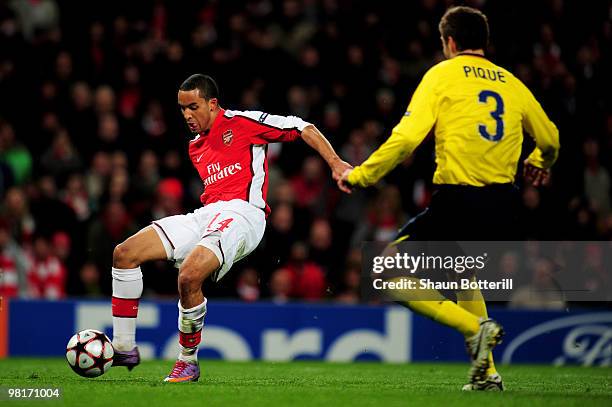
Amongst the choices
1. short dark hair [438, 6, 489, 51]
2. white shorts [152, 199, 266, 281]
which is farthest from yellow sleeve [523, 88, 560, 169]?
white shorts [152, 199, 266, 281]

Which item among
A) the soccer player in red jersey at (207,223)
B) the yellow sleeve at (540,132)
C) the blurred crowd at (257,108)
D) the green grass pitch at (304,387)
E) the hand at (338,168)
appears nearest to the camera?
the green grass pitch at (304,387)

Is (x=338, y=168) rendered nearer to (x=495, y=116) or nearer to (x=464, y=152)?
(x=464, y=152)

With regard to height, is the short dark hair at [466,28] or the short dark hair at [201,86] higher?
the short dark hair at [466,28]

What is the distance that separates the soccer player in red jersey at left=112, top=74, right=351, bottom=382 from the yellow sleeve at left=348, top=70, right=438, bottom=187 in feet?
1.43

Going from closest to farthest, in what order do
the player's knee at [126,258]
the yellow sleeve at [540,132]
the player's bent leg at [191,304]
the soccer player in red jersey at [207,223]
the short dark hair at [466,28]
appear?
the short dark hair at [466,28], the yellow sleeve at [540,132], the player's bent leg at [191,304], the soccer player in red jersey at [207,223], the player's knee at [126,258]

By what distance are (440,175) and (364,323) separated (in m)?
4.87

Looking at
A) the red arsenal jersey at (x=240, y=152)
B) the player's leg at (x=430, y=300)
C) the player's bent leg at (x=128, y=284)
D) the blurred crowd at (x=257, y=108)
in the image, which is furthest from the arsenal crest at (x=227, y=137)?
the blurred crowd at (x=257, y=108)

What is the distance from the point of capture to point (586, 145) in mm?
12078

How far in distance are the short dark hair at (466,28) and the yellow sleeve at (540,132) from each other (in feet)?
1.44

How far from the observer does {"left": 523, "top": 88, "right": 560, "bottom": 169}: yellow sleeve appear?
6230mm

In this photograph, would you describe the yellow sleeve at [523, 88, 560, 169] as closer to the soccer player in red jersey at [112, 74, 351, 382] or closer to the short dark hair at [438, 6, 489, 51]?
the short dark hair at [438, 6, 489, 51]

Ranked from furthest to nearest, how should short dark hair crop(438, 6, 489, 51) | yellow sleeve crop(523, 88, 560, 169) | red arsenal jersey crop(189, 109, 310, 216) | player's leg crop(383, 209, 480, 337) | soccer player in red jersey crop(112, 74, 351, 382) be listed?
red arsenal jersey crop(189, 109, 310, 216), soccer player in red jersey crop(112, 74, 351, 382), yellow sleeve crop(523, 88, 560, 169), short dark hair crop(438, 6, 489, 51), player's leg crop(383, 209, 480, 337)

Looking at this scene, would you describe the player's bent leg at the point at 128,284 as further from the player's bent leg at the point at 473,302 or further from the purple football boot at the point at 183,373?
the player's bent leg at the point at 473,302

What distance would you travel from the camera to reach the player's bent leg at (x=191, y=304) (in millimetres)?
6461
